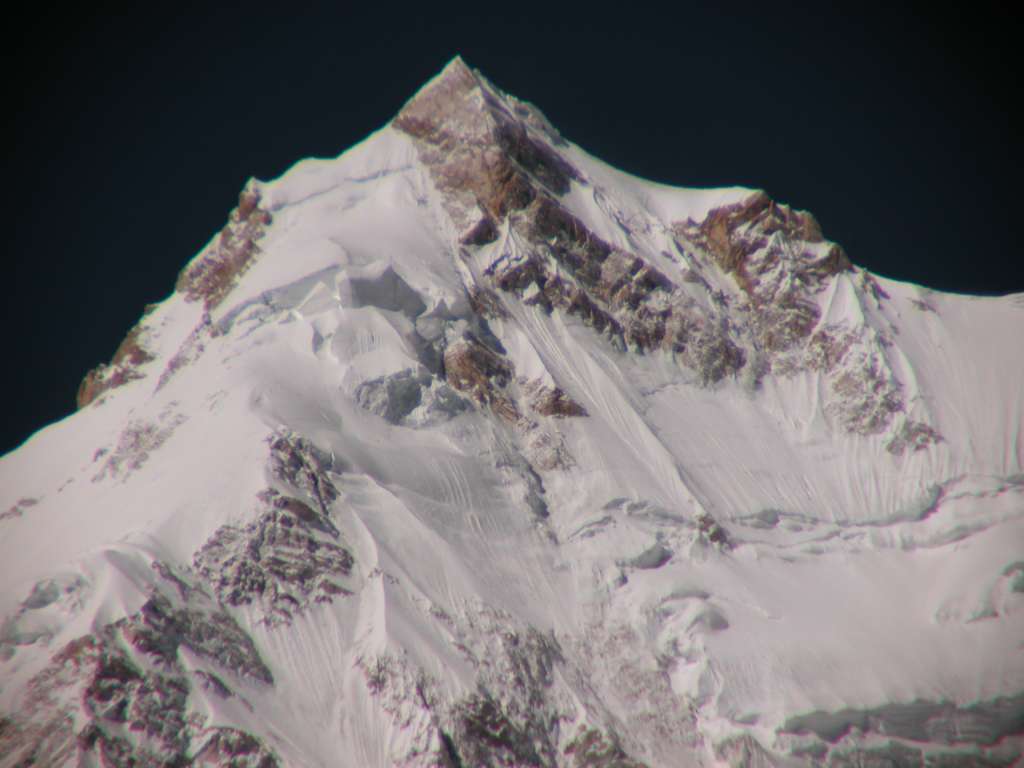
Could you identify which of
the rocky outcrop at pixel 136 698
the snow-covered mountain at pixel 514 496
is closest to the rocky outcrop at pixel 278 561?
the snow-covered mountain at pixel 514 496

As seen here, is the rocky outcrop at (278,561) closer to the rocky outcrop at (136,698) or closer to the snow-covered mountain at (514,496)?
the snow-covered mountain at (514,496)

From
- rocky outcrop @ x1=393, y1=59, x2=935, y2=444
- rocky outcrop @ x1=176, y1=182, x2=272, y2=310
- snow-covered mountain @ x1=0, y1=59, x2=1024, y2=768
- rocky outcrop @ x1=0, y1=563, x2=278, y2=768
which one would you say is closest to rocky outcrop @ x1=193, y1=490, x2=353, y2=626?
snow-covered mountain @ x1=0, y1=59, x2=1024, y2=768

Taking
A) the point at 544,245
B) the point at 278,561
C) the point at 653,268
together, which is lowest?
the point at 653,268

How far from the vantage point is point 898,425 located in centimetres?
9194

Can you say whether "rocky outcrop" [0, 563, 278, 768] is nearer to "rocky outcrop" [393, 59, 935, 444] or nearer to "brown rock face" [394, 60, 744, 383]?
"rocky outcrop" [393, 59, 935, 444]

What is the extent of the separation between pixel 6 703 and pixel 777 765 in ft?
151

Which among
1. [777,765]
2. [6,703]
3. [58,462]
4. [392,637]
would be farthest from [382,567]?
[58,462]

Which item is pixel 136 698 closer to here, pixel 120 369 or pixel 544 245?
pixel 120 369

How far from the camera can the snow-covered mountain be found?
5759 centimetres

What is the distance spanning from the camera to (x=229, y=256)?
320ft

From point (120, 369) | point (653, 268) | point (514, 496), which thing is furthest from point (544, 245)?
point (120, 369)

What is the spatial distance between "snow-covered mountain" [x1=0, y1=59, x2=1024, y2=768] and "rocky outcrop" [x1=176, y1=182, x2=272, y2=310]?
0.49 metres

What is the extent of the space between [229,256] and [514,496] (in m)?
42.4

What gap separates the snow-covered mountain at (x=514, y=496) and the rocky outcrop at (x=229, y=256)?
0.49 metres
